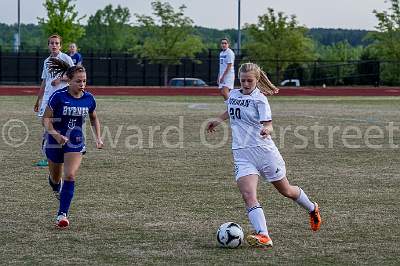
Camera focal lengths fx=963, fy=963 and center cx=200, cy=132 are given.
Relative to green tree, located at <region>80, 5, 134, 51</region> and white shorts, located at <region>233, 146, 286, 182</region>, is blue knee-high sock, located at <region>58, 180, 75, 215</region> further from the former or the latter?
green tree, located at <region>80, 5, 134, 51</region>

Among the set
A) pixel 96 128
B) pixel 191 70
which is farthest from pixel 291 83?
pixel 96 128

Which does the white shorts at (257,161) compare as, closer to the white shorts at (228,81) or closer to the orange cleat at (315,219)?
the orange cleat at (315,219)

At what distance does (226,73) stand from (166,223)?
56.7 feet

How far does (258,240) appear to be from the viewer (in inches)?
330

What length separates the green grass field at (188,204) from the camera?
822 centimetres

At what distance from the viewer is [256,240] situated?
8375 millimetres

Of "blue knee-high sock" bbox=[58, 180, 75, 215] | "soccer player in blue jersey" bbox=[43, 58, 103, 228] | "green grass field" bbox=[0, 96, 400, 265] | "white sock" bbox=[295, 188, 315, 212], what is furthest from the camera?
"soccer player in blue jersey" bbox=[43, 58, 103, 228]

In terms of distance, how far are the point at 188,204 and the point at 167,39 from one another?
5844cm

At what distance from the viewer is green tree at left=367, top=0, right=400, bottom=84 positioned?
65.4 meters

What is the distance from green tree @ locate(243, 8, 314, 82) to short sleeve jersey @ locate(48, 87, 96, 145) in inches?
2168

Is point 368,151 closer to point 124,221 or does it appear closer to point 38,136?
point 38,136

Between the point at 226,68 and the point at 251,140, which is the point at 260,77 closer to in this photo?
the point at 251,140

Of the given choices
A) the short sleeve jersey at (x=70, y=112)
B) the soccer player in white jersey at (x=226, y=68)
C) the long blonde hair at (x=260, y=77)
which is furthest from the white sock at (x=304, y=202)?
the soccer player in white jersey at (x=226, y=68)

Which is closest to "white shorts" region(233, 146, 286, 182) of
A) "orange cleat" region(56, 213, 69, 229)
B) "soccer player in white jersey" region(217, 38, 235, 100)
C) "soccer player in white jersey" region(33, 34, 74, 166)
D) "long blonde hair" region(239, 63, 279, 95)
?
"long blonde hair" region(239, 63, 279, 95)
